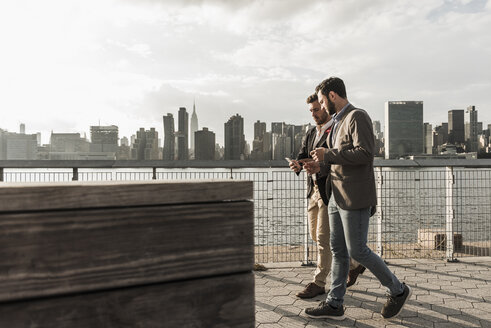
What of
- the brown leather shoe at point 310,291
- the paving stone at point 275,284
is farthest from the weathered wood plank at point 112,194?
the paving stone at point 275,284

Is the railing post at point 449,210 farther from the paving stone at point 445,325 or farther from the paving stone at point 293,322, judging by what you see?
the paving stone at point 293,322

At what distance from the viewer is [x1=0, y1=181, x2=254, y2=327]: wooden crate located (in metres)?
0.74

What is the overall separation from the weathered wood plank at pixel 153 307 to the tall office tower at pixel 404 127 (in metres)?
30.7

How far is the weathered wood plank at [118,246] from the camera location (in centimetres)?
74

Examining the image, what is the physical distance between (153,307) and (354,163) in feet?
8.47

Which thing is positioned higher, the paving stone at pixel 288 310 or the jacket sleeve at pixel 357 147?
the jacket sleeve at pixel 357 147

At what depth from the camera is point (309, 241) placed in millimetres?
5621

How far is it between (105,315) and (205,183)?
1.14 feet

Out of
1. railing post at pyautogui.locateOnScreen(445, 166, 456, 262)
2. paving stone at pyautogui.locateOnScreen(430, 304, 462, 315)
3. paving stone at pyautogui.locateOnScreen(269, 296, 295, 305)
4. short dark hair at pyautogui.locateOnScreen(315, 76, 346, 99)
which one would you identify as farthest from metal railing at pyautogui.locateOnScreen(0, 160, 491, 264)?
paving stone at pyautogui.locateOnScreen(430, 304, 462, 315)

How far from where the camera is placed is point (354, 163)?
3146mm

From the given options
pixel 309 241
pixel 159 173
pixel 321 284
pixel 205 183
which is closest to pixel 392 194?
pixel 309 241

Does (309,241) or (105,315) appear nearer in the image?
(105,315)

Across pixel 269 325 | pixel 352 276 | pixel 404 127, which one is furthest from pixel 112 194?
pixel 404 127

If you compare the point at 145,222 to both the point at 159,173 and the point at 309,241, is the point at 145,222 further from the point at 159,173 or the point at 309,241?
the point at 309,241
